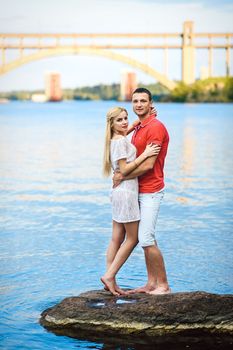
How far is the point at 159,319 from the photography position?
4438 millimetres

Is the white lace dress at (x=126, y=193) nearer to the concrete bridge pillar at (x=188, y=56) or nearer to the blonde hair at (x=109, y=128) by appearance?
the blonde hair at (x=109, y=128)

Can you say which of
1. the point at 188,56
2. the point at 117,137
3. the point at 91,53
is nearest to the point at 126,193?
the point at 117,137

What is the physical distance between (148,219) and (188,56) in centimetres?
6742

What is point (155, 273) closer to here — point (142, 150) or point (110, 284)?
point (110, 284)

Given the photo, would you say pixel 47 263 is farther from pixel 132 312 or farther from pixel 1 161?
pixel 1 161

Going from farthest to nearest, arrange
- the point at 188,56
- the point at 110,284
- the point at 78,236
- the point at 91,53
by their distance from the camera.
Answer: the point at 188,56
the point at 91,53
the point at 78,236
the point at 110,284

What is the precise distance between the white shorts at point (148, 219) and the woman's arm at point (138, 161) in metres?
0.20

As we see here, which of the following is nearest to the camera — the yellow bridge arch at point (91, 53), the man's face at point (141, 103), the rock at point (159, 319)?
the rock at point (159, 319)

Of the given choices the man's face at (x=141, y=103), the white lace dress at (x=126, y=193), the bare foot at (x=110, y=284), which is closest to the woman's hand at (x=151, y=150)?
the white lace dress at (x=126, y=193)

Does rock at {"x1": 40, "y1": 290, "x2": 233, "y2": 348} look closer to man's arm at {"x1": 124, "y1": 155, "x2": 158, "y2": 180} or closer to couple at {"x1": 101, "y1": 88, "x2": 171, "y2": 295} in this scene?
couple at {"x1": 101, "y1": 88, "x2": 171, "y2": 295}

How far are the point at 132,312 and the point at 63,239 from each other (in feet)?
10.1

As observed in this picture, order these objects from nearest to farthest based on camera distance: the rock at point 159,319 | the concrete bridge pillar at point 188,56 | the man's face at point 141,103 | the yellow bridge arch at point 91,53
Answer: the rock at point 159,319 → the man's face at point 141,103 → the yellow bridge arch at point 91,53 → the concrete bridge pillar at point 188,56

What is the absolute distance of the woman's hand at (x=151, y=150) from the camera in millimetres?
4555

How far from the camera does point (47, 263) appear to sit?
21.1 ft
